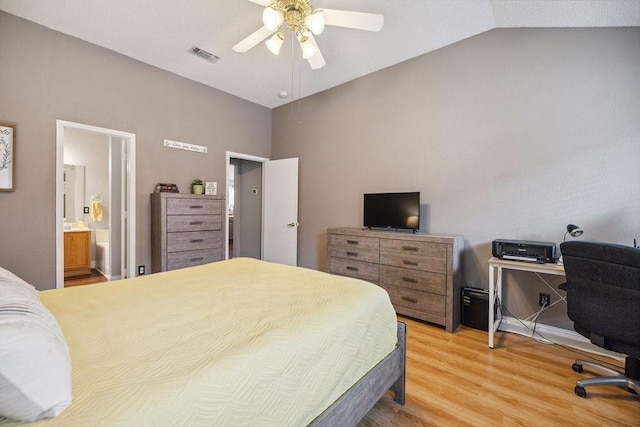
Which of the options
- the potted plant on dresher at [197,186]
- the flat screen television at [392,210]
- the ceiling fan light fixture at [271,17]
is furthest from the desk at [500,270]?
the potted plant on dresher at [197,186]

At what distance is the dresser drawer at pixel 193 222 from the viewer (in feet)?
10.6

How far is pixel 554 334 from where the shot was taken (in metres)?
2.41

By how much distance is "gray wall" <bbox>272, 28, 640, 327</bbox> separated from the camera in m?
2.22

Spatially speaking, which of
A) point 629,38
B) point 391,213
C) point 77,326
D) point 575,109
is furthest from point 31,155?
point 629,38

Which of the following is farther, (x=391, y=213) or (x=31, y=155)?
(x=391, y=213)

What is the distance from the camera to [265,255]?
15.1ft

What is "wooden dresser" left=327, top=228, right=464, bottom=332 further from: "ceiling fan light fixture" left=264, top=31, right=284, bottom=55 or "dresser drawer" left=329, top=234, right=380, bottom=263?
"ceiling fan light fixture" left=264, top=31, right=284, bottom=55

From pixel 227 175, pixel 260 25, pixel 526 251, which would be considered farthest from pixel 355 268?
pixel 260 25

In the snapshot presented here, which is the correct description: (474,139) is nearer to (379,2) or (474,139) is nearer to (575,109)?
(575,109)

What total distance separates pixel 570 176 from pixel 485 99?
1.05 metres

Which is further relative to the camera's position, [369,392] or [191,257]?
[191,257]

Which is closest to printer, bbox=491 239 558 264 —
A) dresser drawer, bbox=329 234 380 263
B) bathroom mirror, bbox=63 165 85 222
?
dresser drawer, bbox=329 234 380 263

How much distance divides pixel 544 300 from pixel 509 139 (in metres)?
1.51

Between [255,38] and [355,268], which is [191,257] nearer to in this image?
[355,268]
